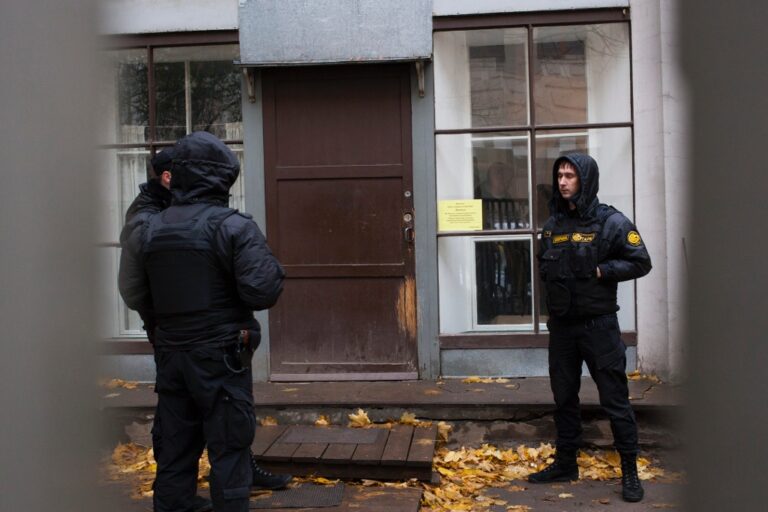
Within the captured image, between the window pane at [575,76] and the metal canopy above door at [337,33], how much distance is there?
1073 mm

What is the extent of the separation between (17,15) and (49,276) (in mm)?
472

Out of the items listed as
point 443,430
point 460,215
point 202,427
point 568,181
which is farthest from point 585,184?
point 202,427

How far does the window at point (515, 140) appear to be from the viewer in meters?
7.15

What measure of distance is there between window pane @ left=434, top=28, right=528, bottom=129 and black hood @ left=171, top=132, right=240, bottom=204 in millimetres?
3502

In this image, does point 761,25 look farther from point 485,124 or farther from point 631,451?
point 485,124

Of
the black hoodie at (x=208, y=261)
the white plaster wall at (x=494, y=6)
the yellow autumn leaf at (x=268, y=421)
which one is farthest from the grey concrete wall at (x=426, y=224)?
the black hoodie at (x=208, y=261)

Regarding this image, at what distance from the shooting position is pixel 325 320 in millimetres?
7301

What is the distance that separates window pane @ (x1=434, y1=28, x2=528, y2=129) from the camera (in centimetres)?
721

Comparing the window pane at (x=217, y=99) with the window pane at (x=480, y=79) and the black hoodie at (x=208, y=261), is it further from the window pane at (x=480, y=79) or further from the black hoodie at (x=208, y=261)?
the black hoodie at (x=208, y=261)

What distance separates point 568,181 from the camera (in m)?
5.03

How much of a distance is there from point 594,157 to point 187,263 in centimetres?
441

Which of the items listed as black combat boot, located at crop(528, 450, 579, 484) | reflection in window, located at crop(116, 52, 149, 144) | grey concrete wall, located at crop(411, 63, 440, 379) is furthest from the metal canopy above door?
black combat boot, located at crop(528, 450, 579, 484)

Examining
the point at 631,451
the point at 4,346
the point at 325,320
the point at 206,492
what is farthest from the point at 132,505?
the point at 4,346

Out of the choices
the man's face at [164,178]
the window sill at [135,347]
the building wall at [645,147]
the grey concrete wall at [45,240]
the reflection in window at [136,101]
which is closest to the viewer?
the grey concrete wall at [45,240]
